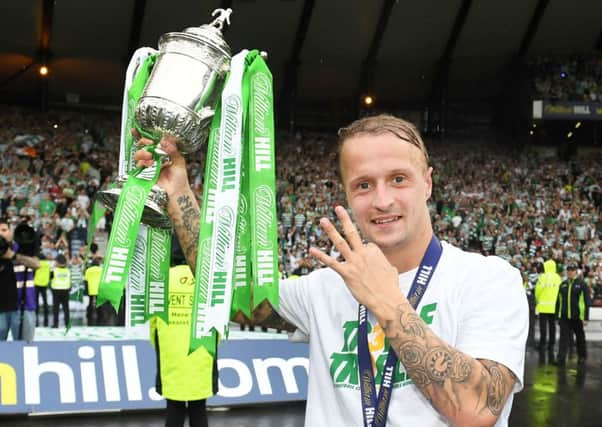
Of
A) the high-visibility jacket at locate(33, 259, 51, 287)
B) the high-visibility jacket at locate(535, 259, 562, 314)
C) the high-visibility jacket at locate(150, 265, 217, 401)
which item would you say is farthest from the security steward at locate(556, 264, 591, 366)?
the high-visibility jacket at locate(33, 259, 51, 287)

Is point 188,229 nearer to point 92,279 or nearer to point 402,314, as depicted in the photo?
point 402,314

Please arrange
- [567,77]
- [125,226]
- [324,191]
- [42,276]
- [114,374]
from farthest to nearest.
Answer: [567,77] → [324,191] → [42,276] → [114,374] → [125,226]

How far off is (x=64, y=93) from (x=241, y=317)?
2459cm

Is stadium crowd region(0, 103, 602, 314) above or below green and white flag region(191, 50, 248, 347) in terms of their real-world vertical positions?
above

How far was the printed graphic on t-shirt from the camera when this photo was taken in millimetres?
1682

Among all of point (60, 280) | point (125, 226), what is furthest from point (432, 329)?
point (60, 280)

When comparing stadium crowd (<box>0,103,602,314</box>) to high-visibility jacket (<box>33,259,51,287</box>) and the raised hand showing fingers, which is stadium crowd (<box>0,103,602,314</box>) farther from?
A: the raised hand showing fingers

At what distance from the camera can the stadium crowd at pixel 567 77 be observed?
24656 mm

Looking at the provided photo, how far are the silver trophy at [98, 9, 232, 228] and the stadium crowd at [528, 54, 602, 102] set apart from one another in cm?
2443

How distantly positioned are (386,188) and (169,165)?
31.3 inches

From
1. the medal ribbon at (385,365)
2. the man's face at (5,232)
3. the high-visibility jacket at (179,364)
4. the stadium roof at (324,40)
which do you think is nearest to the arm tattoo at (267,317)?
the medal ribbon at (385,365)

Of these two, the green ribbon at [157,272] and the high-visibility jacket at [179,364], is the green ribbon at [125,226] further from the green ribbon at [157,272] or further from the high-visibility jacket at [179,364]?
the high-visibility jacket at [179,364]

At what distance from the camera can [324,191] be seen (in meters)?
22.1

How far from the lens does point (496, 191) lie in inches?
941
